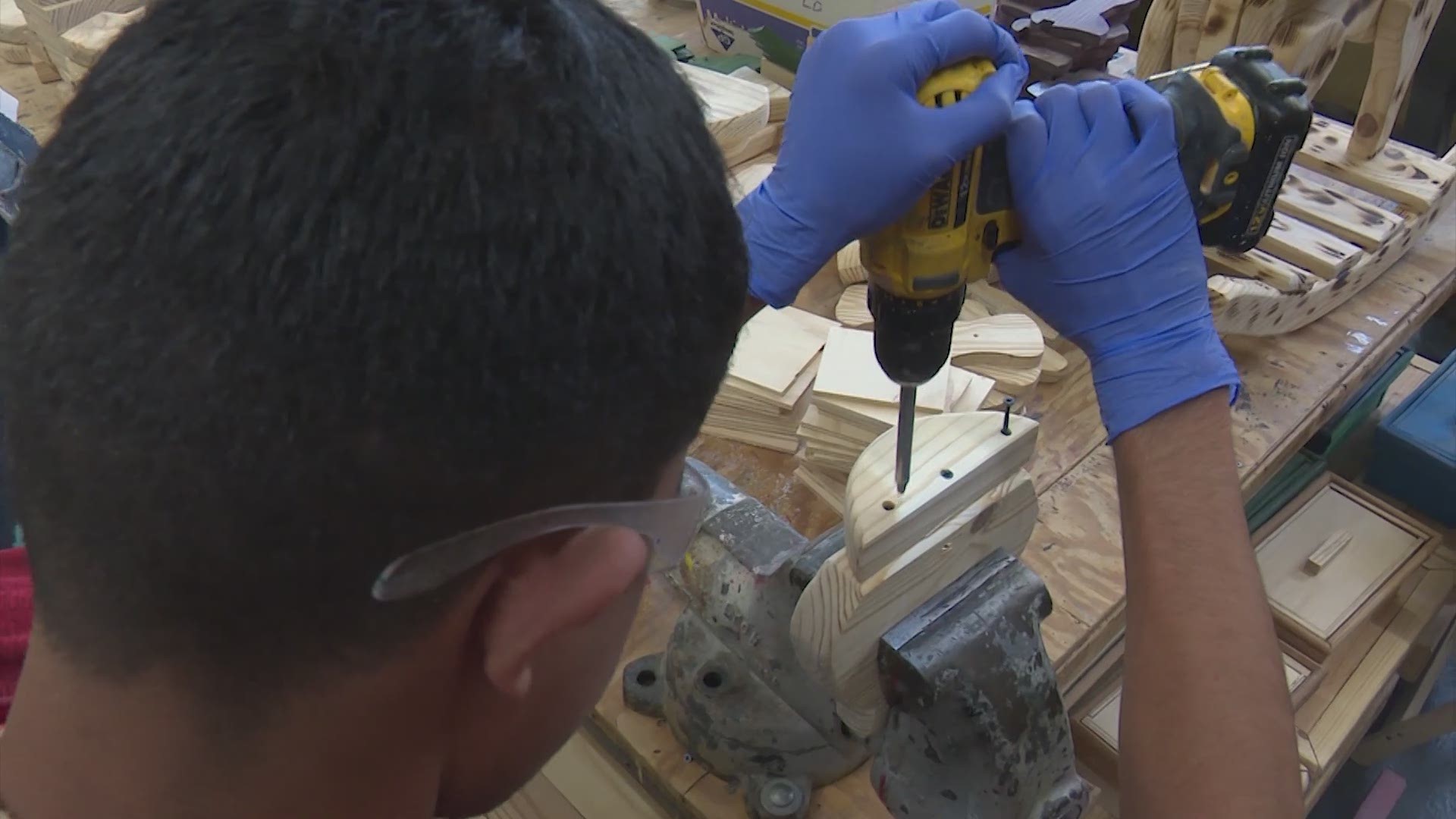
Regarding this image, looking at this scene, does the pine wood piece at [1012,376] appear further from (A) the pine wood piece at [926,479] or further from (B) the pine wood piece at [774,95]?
(B) the pine wood piece at [774,95]

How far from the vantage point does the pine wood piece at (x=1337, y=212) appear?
161cm

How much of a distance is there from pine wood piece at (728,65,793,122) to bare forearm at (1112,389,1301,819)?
1.04 metres

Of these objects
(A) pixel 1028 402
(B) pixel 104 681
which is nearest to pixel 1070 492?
(A) pixel 1028 402

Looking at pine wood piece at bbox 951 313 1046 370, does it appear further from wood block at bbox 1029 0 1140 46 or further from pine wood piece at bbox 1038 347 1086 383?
wood block at bbox 1029 0 1140 46

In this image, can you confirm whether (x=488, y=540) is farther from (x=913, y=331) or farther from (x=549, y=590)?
(x=913, y=331)

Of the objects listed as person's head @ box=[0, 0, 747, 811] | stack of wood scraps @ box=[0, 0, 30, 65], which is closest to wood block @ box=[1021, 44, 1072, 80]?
person's head @ box=[0, 0, 747, 811]

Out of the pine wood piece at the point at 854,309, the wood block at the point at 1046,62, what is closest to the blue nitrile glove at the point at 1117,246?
the pine wood piece at the point at 854,309

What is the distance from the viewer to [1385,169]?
5.79 ft

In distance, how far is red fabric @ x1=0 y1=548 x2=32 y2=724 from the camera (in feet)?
2.83

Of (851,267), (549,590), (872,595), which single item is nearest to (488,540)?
(549,590)

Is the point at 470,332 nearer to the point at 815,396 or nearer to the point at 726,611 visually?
the point at 726,611

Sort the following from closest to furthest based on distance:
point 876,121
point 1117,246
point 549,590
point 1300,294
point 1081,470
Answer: point 549,590 < point 876,121 < point 1117,246 < point 1081,470 < point 1300,294

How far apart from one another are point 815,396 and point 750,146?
66 centimetres

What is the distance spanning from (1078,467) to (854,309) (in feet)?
1.28
